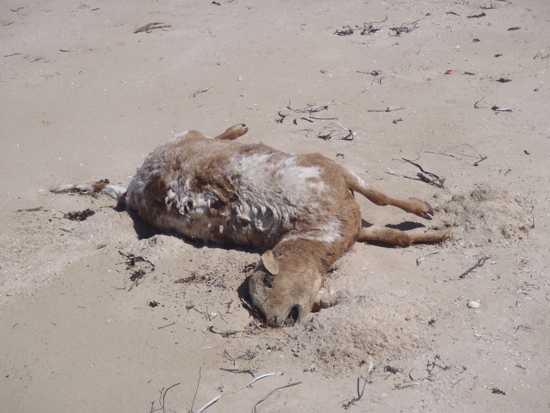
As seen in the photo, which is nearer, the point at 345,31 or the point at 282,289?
the point at 282,289

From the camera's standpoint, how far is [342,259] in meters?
4.34

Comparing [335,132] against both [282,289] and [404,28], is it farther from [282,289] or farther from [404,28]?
[404,28]

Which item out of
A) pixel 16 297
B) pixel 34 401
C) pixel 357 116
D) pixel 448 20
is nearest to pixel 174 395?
pixel 34 401

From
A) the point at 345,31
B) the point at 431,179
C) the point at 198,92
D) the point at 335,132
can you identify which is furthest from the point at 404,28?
the point at 431,179

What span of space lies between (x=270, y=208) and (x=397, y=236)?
1273mm

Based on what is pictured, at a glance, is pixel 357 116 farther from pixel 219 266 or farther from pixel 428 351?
pixel 428 351

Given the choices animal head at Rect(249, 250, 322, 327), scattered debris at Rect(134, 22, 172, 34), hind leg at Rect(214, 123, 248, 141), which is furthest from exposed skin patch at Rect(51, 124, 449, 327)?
scattered debris at Rect(134, 22, 172, 34)

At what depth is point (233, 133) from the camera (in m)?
6.28

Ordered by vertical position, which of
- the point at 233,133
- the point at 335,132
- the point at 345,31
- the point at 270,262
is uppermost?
the point at 345,31

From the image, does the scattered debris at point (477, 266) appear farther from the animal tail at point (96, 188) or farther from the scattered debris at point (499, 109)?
the animal tail at point (96, 188)

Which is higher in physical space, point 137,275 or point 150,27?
point 150,27

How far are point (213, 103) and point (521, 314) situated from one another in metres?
5.18

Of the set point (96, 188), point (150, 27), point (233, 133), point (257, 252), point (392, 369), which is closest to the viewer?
point (392, 369)

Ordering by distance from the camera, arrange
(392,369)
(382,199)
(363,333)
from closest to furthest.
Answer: (392,369) → (363,333) → (382,199)
